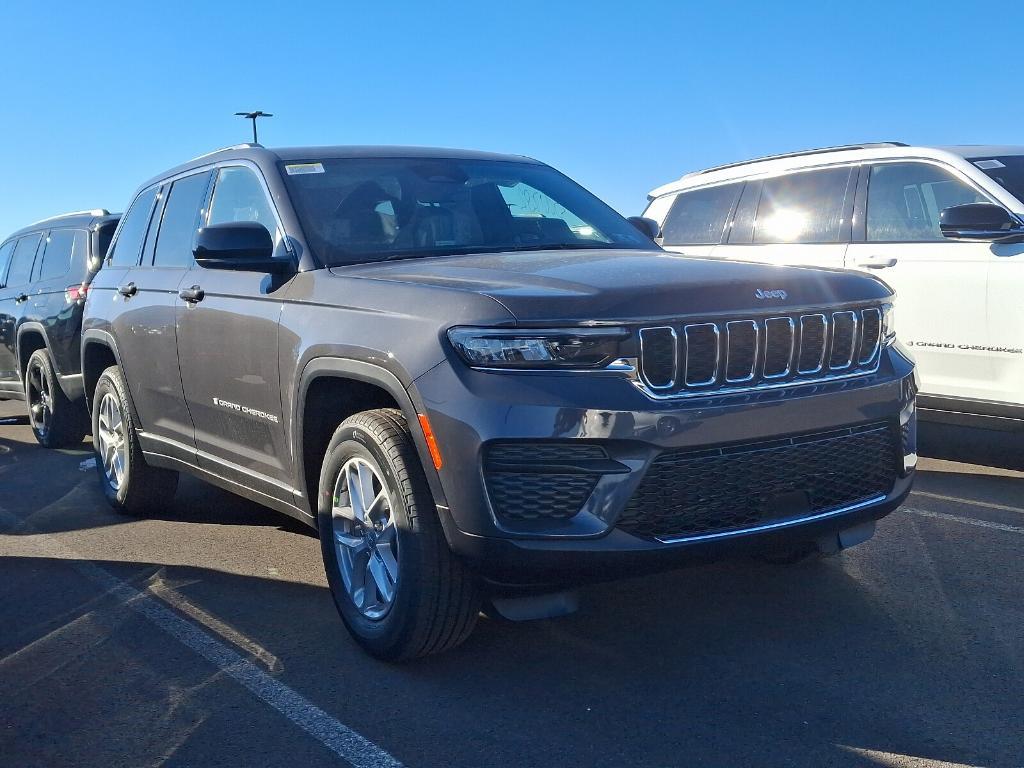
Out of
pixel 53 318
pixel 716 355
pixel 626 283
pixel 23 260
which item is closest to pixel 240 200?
pixel 626 283

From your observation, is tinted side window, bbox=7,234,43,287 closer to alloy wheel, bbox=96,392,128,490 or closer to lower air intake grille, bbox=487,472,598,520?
alloy wheel, bbox=96,392,128,490

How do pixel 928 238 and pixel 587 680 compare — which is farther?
pixel 928 238

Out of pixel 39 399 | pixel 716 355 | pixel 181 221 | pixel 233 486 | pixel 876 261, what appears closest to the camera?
pixel 716 355

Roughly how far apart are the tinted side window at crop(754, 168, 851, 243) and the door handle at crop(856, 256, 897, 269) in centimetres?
31

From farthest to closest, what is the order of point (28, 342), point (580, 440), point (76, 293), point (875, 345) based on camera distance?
1. point (28, 342)
2. point (76, 293)
3. point (875, 345)
4. point (580, 440)

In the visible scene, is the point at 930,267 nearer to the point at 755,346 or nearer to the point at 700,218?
the point at 700,218

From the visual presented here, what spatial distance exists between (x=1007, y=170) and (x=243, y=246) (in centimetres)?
468

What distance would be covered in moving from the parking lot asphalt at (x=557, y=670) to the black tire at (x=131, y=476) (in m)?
0.73

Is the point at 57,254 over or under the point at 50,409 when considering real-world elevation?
over

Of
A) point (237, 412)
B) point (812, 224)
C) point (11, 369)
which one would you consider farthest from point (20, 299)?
point (812, 224)

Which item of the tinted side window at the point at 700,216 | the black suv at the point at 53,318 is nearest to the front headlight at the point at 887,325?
the tinted side window at the point at 700,216

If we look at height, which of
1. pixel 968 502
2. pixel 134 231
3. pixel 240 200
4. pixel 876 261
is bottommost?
pixel 968 502

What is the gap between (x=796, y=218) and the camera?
766 cm

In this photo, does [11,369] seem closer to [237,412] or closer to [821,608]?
[237,412]
